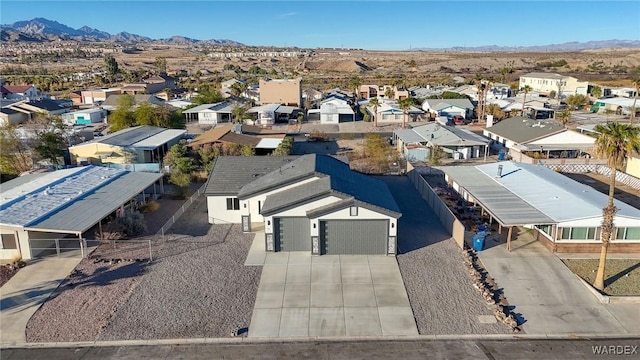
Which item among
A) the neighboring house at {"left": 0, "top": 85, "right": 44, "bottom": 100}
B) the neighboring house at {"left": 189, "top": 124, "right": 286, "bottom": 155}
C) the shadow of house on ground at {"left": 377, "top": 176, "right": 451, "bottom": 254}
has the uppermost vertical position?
the neighboring house at {"left": 0, "top": 85, "right": 44, "bottom": 100}

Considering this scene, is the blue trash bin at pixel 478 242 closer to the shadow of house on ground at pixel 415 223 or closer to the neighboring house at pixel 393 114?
the shadow of house on ground at pixel 415 223

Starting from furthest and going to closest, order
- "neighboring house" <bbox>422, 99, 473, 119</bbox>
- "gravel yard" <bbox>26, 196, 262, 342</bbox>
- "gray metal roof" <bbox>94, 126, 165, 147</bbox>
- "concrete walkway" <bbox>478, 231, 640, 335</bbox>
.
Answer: "neighboring house" <bbox>422, 99, 473, 119</bbox>
"gray metal roof" <bbox>94, 126, 165, 147</bbox>
"concrete walkway" <bbox>478, 231, 640, 335</bbox>
"gravel yard" <bbox>26, 196, 262, 342</bbox>

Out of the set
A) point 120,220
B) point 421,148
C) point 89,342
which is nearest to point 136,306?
point 89,342

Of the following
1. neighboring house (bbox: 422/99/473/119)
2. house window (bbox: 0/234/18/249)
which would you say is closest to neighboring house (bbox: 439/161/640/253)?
house window (bbox: 0/234/18/249)

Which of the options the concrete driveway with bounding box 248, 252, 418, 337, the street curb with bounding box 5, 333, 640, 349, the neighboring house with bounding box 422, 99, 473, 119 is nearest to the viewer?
the street curb with bounding box 5, 333, 640, 349

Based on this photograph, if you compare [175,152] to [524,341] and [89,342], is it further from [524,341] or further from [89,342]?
[524,341]

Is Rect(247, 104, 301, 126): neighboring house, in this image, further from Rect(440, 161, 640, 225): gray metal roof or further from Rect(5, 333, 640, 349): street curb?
Rect(5, 333, 640, 349): street curb

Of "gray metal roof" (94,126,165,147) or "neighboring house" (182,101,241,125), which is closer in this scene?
"gray metal roof" (94,126,165,147)
